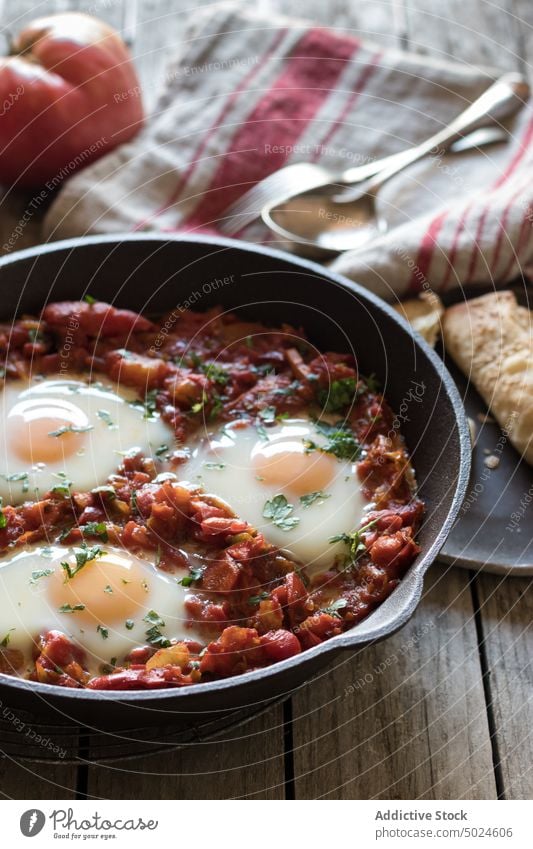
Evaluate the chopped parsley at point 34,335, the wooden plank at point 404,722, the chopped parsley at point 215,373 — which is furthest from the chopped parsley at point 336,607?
the chopped parsley at point 34,335

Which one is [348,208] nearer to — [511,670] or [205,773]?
[511,670]

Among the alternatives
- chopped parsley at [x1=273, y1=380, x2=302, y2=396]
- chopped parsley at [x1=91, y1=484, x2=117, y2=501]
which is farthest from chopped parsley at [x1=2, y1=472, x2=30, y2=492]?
chopped parsley at [x1=273, y1=380, x2=302, y2=396]

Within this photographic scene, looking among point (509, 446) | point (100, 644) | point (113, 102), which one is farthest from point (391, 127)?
point (100, 644)


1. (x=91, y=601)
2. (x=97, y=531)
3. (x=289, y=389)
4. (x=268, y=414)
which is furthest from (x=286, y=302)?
(x=91, y=601)

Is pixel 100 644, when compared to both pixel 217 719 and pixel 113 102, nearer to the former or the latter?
pixel 217 719

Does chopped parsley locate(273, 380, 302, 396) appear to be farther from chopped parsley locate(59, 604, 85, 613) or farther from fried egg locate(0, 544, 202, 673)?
chopped parsley locate(59, 604, 85, 613)

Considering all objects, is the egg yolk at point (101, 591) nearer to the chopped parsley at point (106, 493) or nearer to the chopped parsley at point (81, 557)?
the chopped parsley at point (81, 557)
